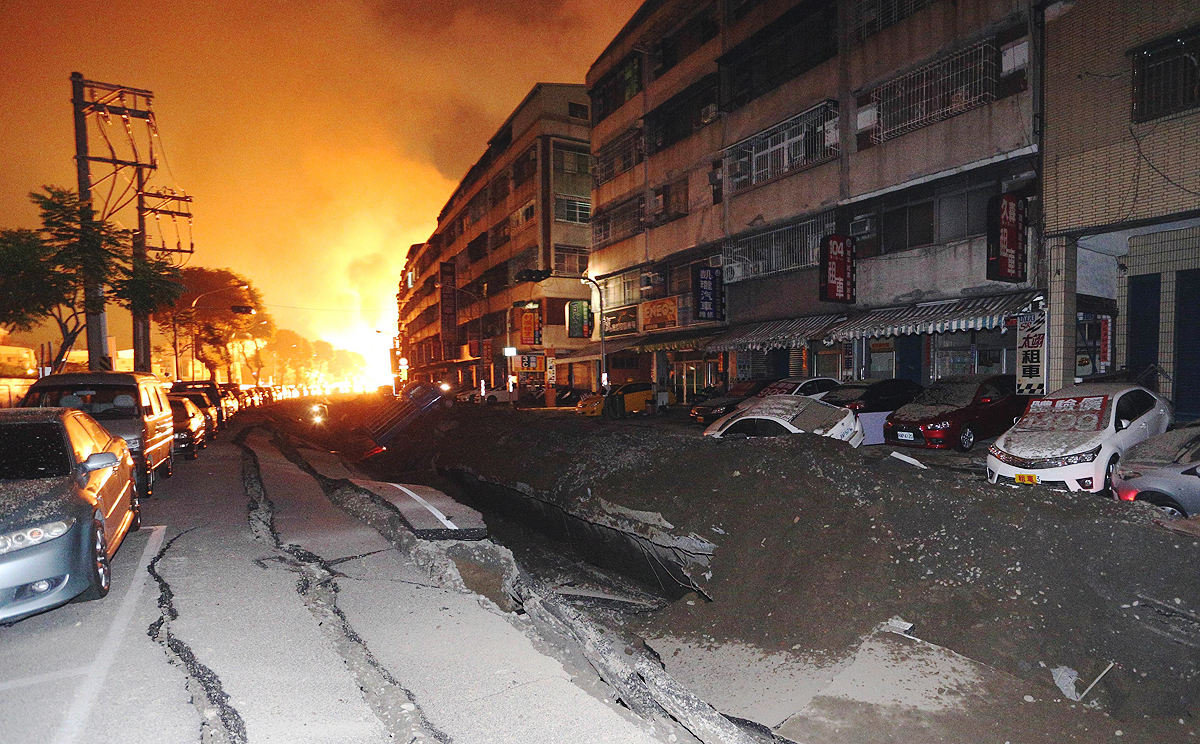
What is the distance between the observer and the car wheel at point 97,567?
471 centimetres

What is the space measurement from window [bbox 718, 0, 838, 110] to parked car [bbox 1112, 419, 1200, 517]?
17.4 meters

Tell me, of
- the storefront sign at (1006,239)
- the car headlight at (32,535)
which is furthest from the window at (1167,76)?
the car headlight at (32,535)

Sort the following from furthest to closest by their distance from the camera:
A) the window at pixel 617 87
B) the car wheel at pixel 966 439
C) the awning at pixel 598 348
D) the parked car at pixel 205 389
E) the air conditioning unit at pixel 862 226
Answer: the window at pixel 617 87 < the awning at pixel 598 348 < the parked car at pixel 205 389 < the air conditioning unit at pixel 862 226 < the car wheel at pixel 966 439

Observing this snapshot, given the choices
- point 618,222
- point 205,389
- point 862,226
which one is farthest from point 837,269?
point 205,389

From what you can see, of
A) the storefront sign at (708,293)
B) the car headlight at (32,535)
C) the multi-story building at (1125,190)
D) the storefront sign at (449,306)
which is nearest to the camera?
the car headlight at (32,535)

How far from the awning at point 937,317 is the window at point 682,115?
1182cm

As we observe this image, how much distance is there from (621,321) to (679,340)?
6095 mm

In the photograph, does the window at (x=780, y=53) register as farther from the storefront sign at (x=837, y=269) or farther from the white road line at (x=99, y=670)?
the white road line at (x=99, y=670)

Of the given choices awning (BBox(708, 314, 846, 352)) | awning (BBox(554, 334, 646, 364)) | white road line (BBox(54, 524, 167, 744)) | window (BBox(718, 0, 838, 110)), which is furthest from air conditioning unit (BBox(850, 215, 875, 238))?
white road line (BBox(54, 524, 167, 744))

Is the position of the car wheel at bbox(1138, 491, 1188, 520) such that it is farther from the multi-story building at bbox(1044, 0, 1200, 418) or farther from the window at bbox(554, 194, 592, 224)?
the window at bbox(554, 194, 592, 224)

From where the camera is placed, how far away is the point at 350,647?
417cm

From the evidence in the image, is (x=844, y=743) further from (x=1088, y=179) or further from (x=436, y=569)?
(x=1088, y=179)

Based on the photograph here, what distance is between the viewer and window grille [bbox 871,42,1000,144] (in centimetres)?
1593

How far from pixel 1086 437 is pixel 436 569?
9122 millimetres
